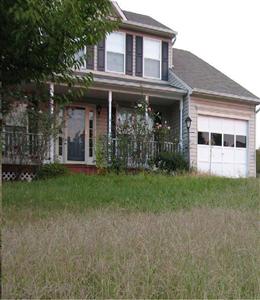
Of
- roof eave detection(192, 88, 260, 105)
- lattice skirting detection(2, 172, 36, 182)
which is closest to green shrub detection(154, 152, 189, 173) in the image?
roof eave detection(192, 88, 260, 105)

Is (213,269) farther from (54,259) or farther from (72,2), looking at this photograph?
(72,2)

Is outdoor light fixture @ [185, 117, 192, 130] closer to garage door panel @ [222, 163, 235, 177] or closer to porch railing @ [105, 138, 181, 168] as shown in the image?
porch railing @ [105, 138, 181, 168]

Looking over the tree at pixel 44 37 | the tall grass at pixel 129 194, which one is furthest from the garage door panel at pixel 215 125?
the tree at pixel 44 37

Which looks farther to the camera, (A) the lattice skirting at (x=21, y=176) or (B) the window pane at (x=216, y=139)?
(B) the window pane at (x=216, y=139)

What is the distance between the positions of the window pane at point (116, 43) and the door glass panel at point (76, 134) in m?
2.70

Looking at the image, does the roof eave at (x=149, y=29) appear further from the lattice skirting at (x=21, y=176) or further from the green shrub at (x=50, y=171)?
the lattice skirting at (x=21, y=176)

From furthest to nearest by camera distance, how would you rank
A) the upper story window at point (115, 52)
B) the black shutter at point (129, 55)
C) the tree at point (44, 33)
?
1. the black shutter at point (129, 55)
2. the upper story window at point (115, 52)
3. the tree at point (44, 33)

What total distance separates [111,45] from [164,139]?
4.51 metres

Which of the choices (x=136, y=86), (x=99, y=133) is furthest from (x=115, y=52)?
(x=99, y=133)

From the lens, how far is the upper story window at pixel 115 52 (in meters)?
19.2

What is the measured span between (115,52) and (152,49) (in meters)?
1.75

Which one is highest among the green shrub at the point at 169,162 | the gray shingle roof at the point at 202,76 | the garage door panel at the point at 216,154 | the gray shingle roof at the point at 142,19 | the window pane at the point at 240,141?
the gray shingle roof at the point at 142,19

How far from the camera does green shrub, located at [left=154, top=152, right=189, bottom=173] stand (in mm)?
17000

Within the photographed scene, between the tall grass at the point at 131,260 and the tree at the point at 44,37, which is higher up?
the tree at the point at 44,37
